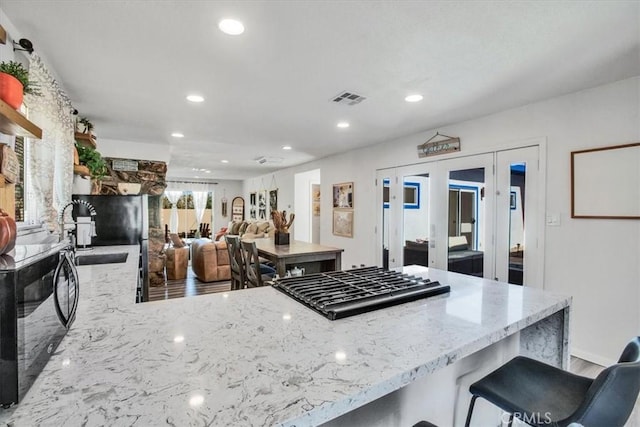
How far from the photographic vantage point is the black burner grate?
3.83 ft

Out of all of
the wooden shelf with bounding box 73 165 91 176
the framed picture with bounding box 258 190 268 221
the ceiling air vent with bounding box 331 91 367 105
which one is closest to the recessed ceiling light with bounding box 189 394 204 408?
the ceiling air vent with bounding box 331 91 367 105

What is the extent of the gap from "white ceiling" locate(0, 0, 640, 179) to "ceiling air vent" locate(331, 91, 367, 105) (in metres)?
0.08

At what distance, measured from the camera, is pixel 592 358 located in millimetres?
2641

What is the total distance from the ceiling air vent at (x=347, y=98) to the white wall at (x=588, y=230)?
1.54 m

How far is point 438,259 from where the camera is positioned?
13.2 feet

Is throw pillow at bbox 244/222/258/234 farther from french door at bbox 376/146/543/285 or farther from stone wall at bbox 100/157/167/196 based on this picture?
french door at bbox 376/146/543/285

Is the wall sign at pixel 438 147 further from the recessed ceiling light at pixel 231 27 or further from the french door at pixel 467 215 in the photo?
the recessed ceiling light at pixel 231 27

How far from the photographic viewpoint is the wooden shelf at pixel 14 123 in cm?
117

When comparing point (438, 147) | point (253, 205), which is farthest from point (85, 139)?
point (253, 205)

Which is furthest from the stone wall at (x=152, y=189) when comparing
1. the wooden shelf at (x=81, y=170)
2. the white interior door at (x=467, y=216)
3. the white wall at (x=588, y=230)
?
the white wall at (x=588, y=230)

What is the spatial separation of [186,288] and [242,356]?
16.0 ft

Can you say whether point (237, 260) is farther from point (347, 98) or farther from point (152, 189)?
point (152, 189)

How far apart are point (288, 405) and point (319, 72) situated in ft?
7.57

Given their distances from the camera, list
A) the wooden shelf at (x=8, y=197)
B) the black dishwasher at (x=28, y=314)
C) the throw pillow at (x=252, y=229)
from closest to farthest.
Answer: the black dishwasher at (x=28, y=314), the wooden shelf at (x=8, y=197), the throw pillow at (x=252, y=229)
